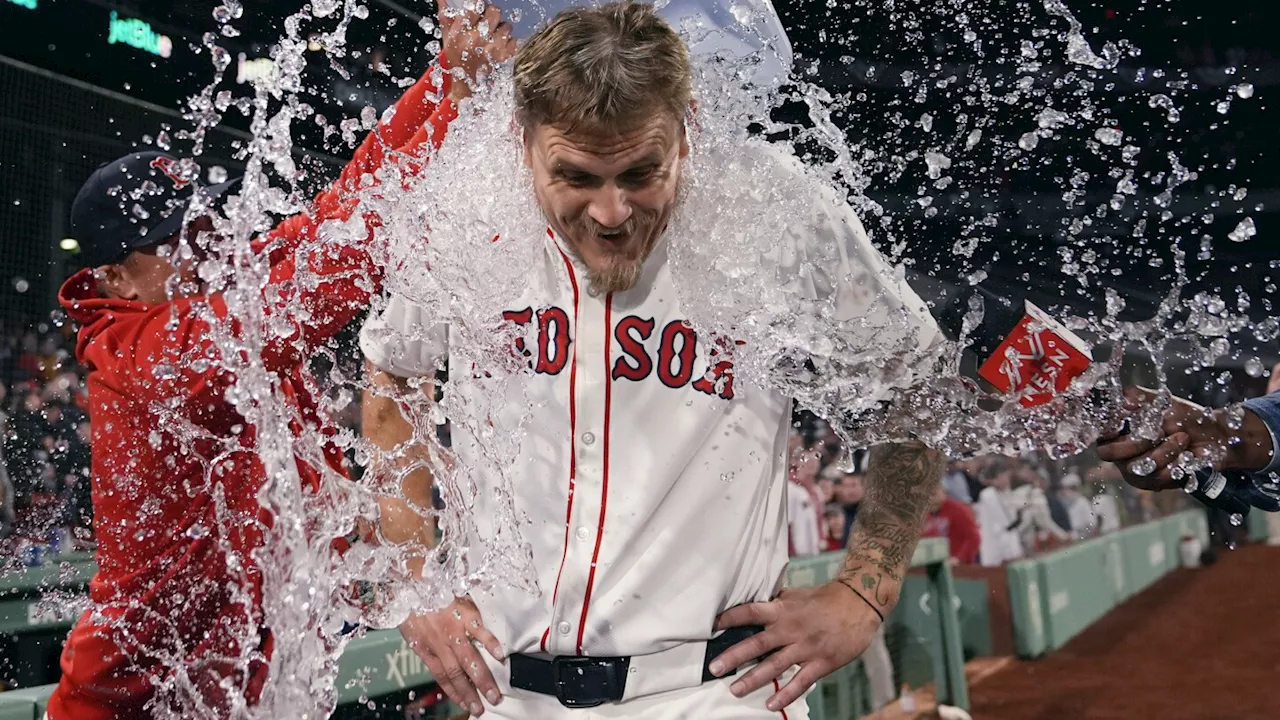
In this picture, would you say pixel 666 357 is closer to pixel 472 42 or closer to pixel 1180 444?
pixel 472 42

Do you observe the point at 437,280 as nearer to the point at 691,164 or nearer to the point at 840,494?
the point at 691,164

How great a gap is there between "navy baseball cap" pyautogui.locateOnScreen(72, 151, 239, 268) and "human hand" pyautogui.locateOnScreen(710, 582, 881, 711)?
5.11ft

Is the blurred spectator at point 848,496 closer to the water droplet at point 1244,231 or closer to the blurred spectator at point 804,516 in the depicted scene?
→ the blurred spectator at point 804,516

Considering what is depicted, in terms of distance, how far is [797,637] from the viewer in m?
1.78

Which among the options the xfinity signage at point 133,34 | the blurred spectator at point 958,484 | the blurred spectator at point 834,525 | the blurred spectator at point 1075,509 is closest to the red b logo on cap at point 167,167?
the xfinity signage at point 133,34

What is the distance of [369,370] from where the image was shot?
2.12 m

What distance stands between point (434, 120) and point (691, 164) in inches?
20.5

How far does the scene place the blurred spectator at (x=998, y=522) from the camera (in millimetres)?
12875

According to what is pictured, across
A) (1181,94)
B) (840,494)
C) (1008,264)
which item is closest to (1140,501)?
(1008,264)

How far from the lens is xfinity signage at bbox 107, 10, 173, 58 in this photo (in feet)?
31.4

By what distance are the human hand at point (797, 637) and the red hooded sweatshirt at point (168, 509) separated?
1.08m

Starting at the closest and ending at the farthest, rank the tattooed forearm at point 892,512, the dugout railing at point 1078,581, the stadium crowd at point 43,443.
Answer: the tattooed forearm at point 892,512 → the stadium crowd at point 43,443 → the dugout railing at point 1078,581

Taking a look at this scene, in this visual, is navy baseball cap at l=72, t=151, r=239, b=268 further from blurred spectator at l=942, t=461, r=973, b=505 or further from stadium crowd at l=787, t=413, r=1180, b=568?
blurred spectator at l=942, t=461, r=973, b=505

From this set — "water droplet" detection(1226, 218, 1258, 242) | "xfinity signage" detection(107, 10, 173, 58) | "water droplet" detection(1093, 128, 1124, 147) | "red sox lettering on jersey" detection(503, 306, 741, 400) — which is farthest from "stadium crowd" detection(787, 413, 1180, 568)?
"xfinity signage" detection(107, 10, 173, 58)
